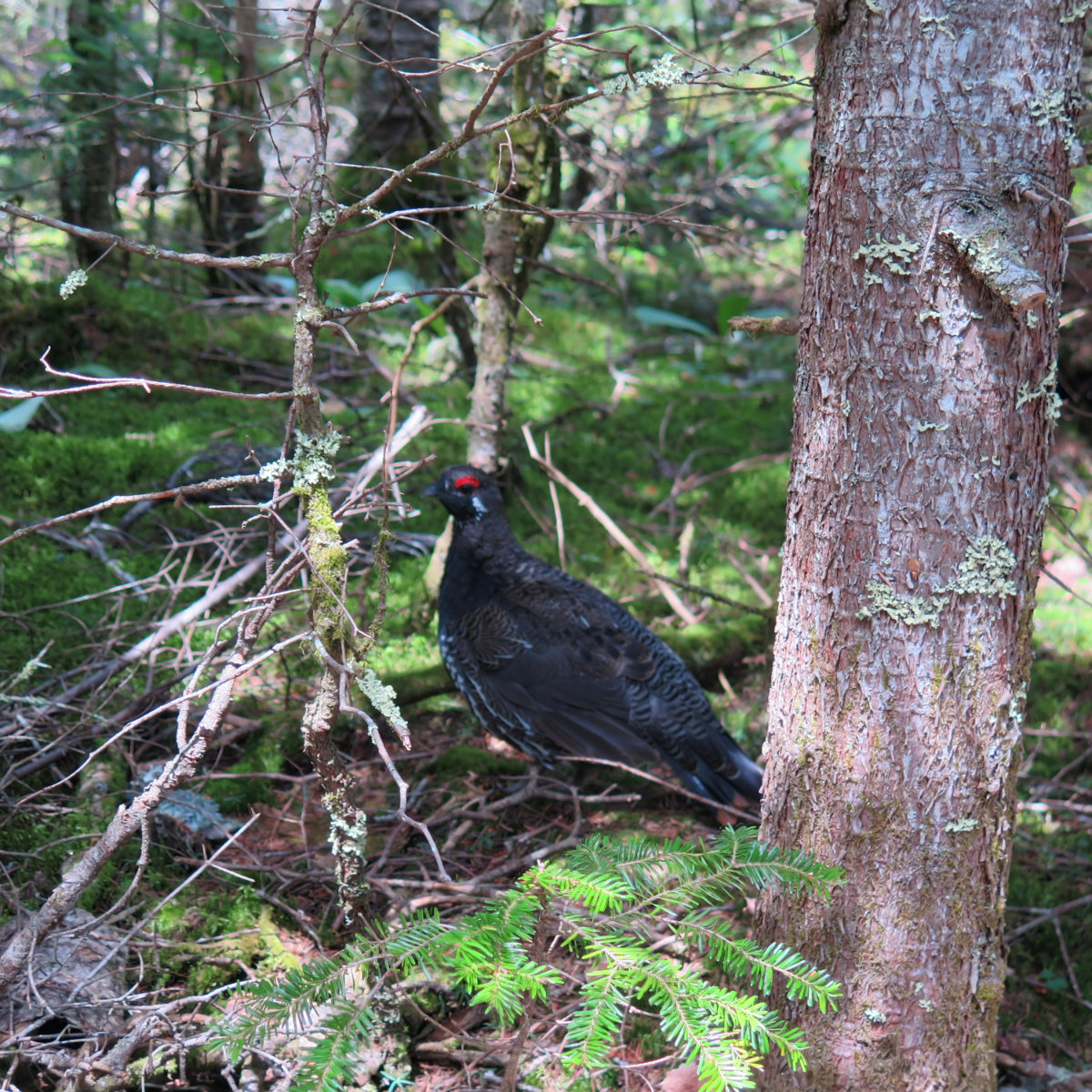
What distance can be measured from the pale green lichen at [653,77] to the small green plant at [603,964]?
5.89 ft

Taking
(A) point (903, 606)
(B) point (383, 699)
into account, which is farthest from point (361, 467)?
(A) point (903, 606)

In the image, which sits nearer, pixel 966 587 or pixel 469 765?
pixel 966 587

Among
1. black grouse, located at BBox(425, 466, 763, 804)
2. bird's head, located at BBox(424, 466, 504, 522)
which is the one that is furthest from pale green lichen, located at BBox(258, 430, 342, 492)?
bird's head, located at BBox(424, 466, 504, 522)

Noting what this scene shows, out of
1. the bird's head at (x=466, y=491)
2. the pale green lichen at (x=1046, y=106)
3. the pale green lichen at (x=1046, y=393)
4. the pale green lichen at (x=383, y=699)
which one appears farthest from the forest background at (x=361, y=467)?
the pale green lichen at (x=1046, y=106)

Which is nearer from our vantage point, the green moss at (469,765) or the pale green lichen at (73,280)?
the pale green lichen at (73,280)

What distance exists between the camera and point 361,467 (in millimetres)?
5504

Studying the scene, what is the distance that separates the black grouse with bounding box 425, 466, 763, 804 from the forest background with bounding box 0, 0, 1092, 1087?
0.82ft

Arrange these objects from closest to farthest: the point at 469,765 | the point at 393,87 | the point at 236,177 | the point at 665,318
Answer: the point at 469,765
the point at 393,87
the point at 236,177
the point at 665,318

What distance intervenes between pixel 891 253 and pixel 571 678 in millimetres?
2535

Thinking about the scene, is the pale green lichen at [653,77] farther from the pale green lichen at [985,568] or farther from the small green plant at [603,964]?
the small green plant at [603,964]

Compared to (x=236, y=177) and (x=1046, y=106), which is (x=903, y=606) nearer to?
(x=1046, y=106)

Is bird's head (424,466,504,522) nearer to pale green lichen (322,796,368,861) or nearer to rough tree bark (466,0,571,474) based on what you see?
rough tree bark (466,0,571,474)

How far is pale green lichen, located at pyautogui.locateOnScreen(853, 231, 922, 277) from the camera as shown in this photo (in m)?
2.11

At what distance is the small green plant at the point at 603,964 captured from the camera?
1688 mm
